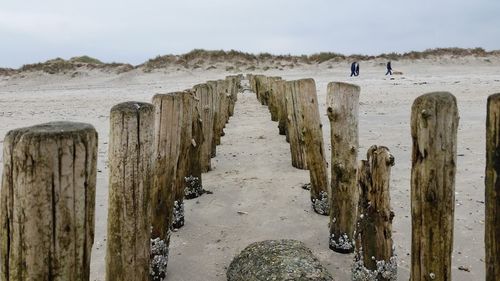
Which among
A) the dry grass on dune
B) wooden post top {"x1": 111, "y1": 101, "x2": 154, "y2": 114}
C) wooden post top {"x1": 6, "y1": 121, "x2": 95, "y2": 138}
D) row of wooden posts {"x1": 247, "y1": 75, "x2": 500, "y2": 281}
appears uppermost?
the dry grass on dune

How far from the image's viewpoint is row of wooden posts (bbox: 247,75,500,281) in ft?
7.41

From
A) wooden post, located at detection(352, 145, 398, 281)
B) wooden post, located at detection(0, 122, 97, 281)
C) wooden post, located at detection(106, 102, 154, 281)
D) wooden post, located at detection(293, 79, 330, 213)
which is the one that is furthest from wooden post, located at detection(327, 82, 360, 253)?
wooden post, located at detection(0, 122, 97, 281)

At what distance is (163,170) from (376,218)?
1.65m

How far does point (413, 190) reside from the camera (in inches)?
109

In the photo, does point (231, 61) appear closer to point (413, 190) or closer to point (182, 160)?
point (182, 160)

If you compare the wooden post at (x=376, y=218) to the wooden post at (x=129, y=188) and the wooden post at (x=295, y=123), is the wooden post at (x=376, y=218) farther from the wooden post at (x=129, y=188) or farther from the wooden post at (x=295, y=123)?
the wooden post at (x=295, y=123)

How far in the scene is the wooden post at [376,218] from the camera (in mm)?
3279

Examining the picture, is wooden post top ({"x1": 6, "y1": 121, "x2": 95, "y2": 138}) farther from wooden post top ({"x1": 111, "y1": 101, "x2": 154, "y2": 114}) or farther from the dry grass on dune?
the dry grass on dune

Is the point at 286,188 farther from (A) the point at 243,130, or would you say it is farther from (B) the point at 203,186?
(A) the point at 243,130

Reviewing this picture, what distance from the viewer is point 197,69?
37312 millimetres

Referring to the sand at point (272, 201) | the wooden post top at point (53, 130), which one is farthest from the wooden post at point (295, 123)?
the wooden post top at point (53, 130)

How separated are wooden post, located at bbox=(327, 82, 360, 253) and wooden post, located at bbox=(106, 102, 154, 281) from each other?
192 cm

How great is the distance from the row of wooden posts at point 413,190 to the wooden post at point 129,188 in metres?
1.46

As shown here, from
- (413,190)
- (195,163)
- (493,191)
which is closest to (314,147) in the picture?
(195,163)
